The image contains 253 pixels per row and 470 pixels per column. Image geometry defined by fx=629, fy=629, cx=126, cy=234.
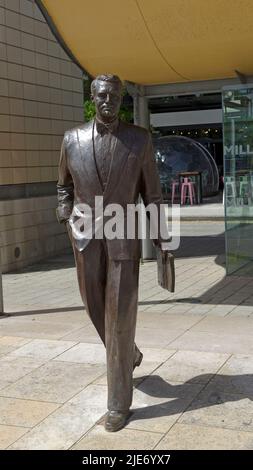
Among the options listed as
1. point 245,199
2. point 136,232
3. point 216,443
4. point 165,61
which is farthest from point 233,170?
point 216,443

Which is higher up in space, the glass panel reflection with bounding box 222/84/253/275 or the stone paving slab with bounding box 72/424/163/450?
the glass panel reflection with bounding box 222/84/253/275

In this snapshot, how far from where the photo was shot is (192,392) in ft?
14.5

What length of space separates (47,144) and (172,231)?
16.1ft

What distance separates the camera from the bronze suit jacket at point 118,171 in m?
3.88

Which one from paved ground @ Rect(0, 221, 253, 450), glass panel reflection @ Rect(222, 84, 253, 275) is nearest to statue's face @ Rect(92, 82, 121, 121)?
paved ground @ Rect(0, 221, 253, 450)

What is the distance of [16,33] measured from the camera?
413 inches

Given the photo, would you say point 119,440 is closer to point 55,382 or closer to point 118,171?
point 55,382

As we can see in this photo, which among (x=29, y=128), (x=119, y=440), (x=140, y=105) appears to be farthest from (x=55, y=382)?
(x=29, y=128)

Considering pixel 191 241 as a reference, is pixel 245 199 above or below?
above

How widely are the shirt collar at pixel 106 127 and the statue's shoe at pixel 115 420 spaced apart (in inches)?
68.9

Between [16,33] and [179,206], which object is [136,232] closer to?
[16,33]

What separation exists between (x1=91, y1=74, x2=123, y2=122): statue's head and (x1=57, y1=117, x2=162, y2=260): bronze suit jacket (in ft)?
0.42

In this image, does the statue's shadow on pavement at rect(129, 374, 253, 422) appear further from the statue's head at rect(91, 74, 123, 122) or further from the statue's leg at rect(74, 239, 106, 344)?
the statue's head at rect(91, 74, 123, 122)

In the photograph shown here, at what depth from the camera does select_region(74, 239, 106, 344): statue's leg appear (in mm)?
3967
